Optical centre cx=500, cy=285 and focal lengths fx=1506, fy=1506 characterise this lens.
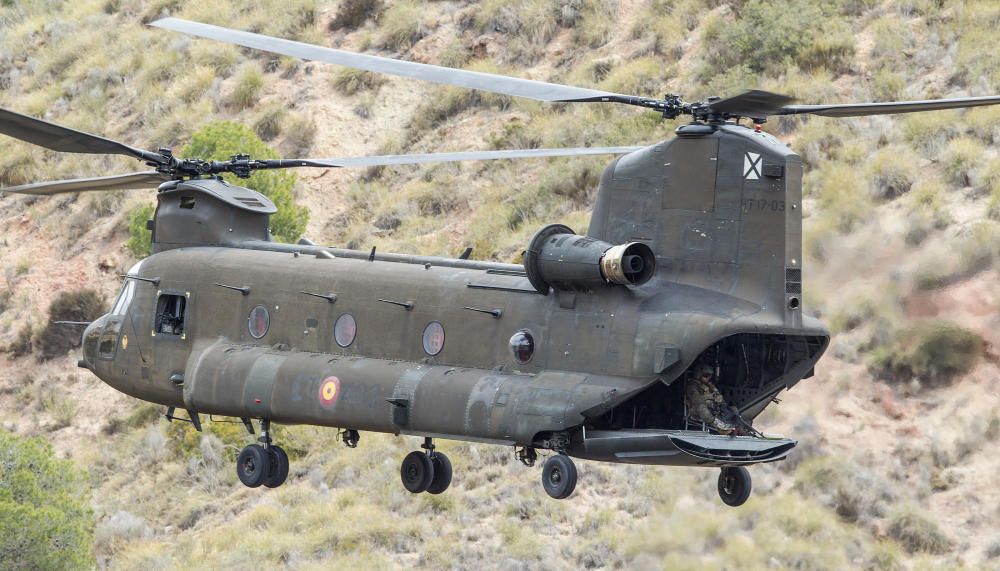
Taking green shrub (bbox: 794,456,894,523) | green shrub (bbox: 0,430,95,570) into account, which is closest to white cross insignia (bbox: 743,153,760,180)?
green shrub (bbox: 794,456,894,523)

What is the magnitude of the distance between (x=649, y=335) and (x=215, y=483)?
707 inches

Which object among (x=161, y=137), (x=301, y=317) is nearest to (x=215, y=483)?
(x=301, y=317)

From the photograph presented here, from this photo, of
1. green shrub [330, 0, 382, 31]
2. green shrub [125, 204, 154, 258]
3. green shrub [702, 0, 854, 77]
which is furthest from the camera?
green shrub [330, 0, 382, 31]

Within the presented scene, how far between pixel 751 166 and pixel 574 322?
8.64 feet

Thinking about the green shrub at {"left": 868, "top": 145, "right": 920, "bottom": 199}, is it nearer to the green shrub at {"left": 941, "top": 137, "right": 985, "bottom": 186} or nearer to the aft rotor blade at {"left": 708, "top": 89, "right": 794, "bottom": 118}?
the green shrub at {"left": 941, "top": 137, "right": 985, "bottom": 186}

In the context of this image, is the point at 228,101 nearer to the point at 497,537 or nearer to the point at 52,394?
the point at 52,394

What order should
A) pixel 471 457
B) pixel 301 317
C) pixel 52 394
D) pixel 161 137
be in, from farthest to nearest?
pixel 161 137, pixel 52 394, pixel 471 457, pixel 301 317

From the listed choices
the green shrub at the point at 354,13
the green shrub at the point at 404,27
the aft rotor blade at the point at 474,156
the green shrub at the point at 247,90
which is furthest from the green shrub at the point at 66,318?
the aft rotor blade at the point at 474,156

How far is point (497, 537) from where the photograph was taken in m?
26.1

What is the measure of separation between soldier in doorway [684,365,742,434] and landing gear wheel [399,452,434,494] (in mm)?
4482

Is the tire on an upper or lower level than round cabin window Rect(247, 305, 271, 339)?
lower

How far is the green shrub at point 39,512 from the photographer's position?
95.6 ft

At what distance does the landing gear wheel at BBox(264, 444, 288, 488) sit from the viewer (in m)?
20.4

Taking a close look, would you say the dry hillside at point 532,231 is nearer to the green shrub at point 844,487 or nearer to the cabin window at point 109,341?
the green shrub at point 844,487
